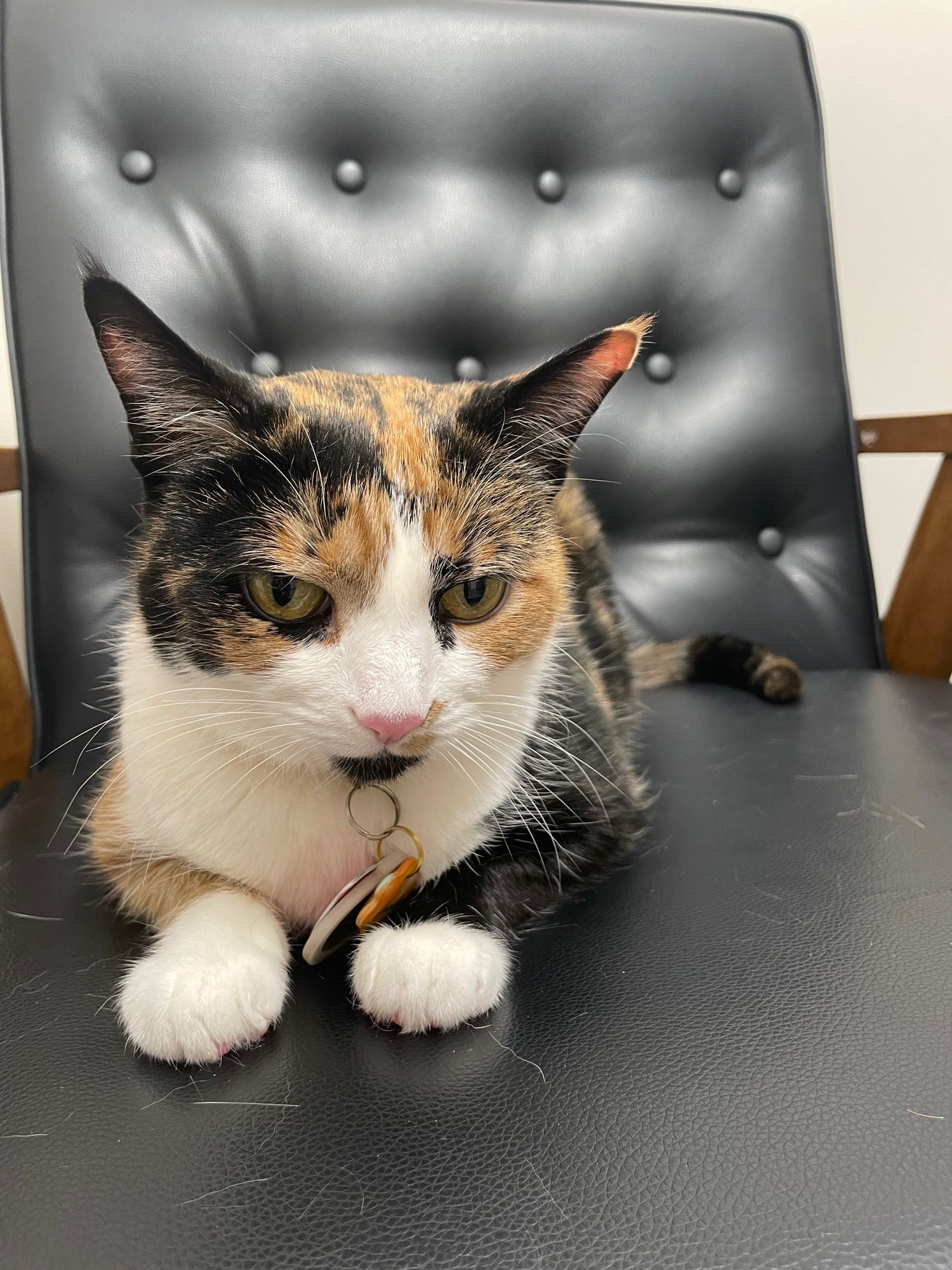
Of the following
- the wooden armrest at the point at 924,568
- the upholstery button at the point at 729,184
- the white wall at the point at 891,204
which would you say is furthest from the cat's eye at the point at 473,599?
the white wall at the point at 891,204

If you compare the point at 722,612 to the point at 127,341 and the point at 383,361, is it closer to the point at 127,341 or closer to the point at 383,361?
the point at 383,361

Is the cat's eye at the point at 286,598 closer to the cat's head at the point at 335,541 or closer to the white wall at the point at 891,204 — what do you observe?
the cat's head at the point at 335,541

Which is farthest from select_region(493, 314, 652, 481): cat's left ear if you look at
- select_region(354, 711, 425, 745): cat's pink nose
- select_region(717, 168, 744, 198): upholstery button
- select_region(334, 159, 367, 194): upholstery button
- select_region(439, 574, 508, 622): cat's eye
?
select_region(717, 168, 744, 198): upholstery button

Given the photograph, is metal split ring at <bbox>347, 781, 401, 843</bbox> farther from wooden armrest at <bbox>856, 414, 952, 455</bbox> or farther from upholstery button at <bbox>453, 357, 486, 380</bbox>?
wooden armrest at <bbox>856, 414, 952, 455</bbox>

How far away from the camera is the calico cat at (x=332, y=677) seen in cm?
59

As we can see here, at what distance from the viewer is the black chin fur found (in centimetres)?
66

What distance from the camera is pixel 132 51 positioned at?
124cm

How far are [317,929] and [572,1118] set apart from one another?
24 centimetres

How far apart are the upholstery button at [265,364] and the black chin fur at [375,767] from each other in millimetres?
855

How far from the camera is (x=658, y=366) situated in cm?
147

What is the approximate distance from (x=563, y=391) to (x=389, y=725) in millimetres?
323

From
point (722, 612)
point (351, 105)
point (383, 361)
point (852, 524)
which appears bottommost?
point (722, 612)

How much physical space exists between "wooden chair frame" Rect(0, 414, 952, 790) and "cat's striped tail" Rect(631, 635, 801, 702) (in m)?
0.22

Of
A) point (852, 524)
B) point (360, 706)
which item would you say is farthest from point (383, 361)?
point (360, 706)
